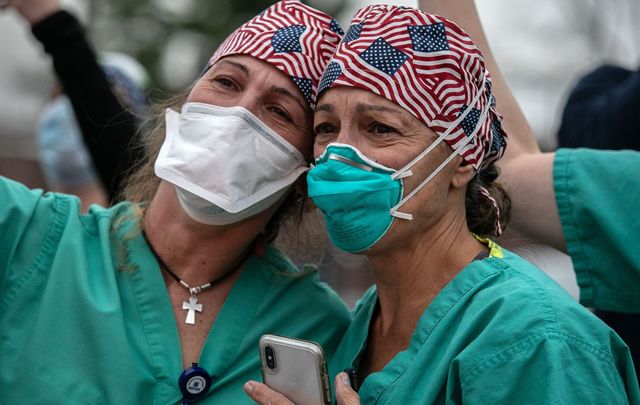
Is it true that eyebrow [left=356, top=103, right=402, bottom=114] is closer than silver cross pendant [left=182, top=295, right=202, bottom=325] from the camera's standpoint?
Yes

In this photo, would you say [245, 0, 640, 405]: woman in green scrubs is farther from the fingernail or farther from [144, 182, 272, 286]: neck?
[144, 182, 272, 286]: neck

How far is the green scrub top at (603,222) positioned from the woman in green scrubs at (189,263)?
81cm

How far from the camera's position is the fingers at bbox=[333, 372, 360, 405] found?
2.25 m

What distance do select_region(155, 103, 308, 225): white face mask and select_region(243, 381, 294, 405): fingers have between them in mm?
591

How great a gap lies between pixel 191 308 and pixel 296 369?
Result: 0.59m

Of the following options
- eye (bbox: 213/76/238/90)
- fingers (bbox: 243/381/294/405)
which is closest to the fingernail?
fingers (bbox: 243/381/294/405)

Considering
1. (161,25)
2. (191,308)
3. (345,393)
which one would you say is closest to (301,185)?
(191,308)

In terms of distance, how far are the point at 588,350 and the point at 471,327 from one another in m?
0.29

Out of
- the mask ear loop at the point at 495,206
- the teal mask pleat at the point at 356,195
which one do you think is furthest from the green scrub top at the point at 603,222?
the teal mask pleat at the point at 356,195

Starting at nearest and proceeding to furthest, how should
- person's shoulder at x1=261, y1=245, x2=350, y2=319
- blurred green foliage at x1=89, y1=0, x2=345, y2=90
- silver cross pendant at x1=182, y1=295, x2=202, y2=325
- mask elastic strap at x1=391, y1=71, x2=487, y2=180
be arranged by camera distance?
mask elastic strap at x1=391, y1=71, x2=487, y2=180, silver cross pendant at x1=182, y1=295, x2=202, y2=325, person's shoulder at x1=261, y1=245, x2=350, y2=319, blurred green foliage at x1=89, y1=0, x2=345, y2=90

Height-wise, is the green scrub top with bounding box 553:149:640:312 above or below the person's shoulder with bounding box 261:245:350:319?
above

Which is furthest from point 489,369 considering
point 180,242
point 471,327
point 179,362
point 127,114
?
point 127,114

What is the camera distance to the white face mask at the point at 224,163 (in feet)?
8.87

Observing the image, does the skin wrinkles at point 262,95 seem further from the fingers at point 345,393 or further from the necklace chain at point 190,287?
the fingers at point 345,393
